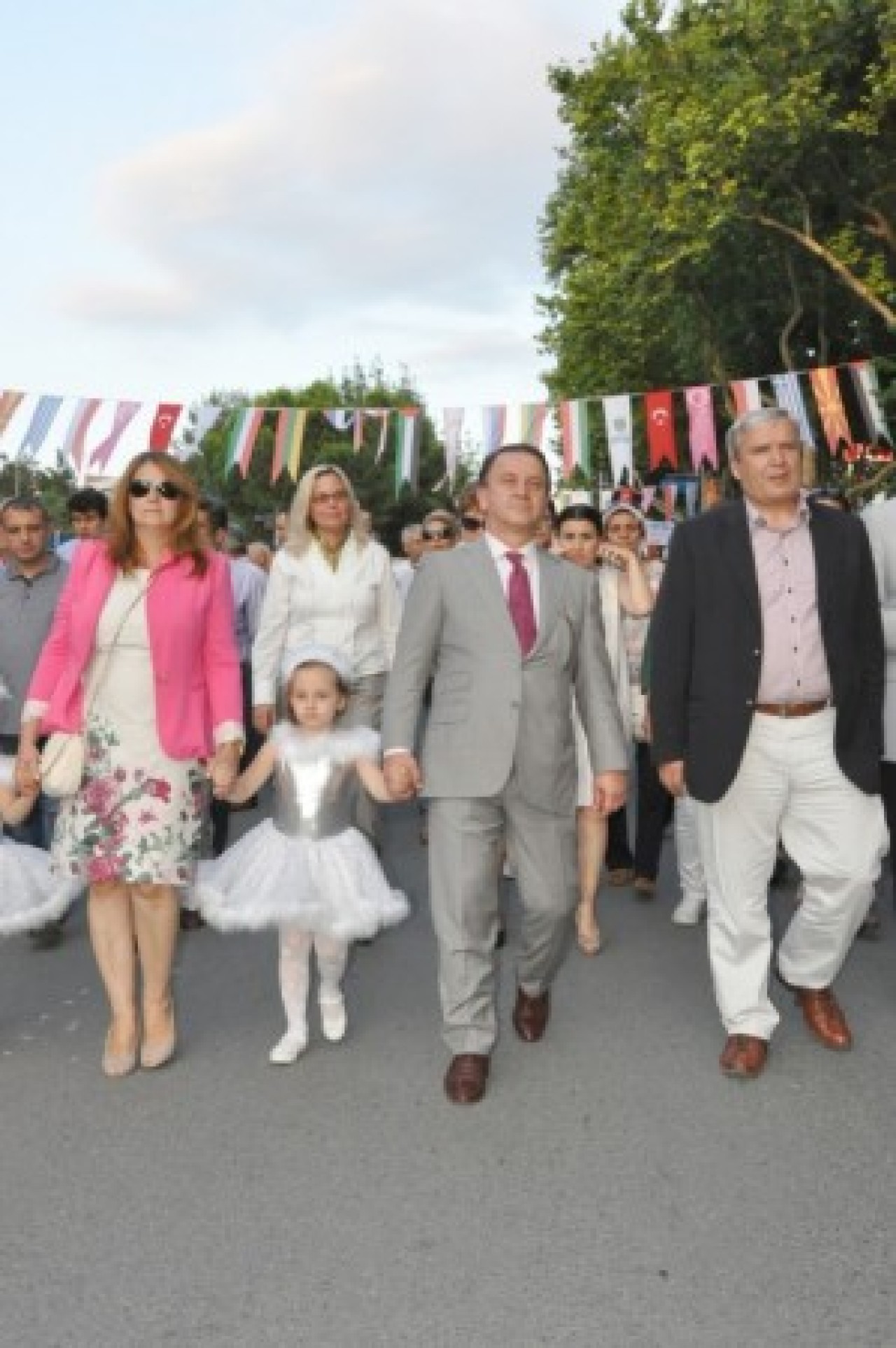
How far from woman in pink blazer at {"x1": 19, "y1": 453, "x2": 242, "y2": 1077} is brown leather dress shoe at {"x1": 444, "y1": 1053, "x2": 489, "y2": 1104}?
0.98 metres

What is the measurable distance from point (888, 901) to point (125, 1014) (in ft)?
12.7

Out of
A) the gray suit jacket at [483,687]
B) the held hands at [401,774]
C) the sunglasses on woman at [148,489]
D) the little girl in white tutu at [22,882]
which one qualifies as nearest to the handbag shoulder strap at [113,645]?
the sunglasses on woman at [148,489]

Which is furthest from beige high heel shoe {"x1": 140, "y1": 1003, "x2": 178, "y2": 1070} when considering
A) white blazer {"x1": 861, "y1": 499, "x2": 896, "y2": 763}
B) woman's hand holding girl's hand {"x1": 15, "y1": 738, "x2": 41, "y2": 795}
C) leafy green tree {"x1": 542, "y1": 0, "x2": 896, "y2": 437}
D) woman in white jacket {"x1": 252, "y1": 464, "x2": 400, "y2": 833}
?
leafy green tree {"x1": 542, "y1": 0, "x2": 896, "y2": 437}

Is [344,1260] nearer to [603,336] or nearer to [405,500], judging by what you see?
[603,336]

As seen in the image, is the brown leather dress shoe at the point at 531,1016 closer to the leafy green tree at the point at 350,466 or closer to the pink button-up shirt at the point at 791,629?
the pink button-up shirt at the point at 791,629

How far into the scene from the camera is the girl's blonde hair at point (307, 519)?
18.7 feet

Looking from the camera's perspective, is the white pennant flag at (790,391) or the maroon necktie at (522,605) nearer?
the maroon necktie at (522,605)

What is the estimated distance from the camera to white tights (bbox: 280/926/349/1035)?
438 cm

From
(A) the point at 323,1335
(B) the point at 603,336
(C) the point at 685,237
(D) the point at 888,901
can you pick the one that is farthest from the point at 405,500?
(A) the point at 323,1335

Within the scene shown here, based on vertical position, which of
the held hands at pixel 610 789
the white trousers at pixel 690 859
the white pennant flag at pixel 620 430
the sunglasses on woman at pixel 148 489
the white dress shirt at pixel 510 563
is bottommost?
the white trousers at pixel 690 859

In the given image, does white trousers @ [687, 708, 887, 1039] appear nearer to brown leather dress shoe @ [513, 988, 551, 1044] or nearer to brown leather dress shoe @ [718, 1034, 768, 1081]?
brown leather dress shoe @ [718, 1034, 768, 1081]

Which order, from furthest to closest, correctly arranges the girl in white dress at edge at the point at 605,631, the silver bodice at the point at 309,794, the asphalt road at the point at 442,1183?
the girl in white dress at edge at the point at 605,631
the silver bodice at the point at 309,794
the asphalt road at the point at 442,1183

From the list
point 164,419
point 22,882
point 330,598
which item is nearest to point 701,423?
point 164,419

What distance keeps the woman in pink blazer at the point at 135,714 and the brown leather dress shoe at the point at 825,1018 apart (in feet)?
7.01
